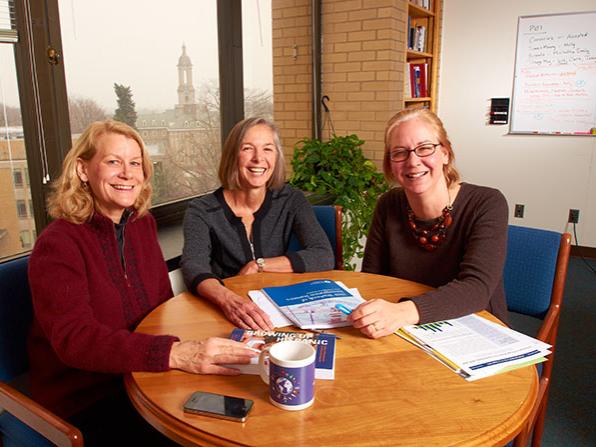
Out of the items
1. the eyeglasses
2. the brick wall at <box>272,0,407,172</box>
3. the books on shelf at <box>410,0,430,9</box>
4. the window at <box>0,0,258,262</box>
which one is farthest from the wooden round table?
the books on shelf at <box>410,0,430,9</box>

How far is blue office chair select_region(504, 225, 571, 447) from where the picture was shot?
5.47ft

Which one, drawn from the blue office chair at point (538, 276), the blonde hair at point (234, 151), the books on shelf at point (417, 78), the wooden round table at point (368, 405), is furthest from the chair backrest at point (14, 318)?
the books on shelf at point (417, 78)

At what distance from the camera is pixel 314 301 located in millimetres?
1468

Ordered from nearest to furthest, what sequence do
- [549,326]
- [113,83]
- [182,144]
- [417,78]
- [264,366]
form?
[264,366] < [549,326] < [113,83] < [182,144] < [417,78]

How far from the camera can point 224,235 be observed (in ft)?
6.29

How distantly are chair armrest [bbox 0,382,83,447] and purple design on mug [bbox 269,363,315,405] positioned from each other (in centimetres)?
39

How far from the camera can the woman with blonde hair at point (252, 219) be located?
1.86m

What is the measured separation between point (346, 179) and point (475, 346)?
2.22 meters

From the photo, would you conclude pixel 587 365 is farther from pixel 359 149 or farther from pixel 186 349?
pixel 186 349

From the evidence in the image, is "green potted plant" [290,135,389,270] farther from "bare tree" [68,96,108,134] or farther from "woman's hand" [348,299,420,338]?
"woman's hand" [348,299,420,338]

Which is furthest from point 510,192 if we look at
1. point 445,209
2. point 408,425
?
Result: point 408,425

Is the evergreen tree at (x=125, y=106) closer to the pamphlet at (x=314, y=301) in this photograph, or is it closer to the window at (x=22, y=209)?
the window at (x=22, y=209)

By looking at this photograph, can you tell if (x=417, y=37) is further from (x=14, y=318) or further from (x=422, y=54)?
(x=14, y=318)

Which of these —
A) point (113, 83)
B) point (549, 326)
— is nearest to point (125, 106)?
point (113, 83)
